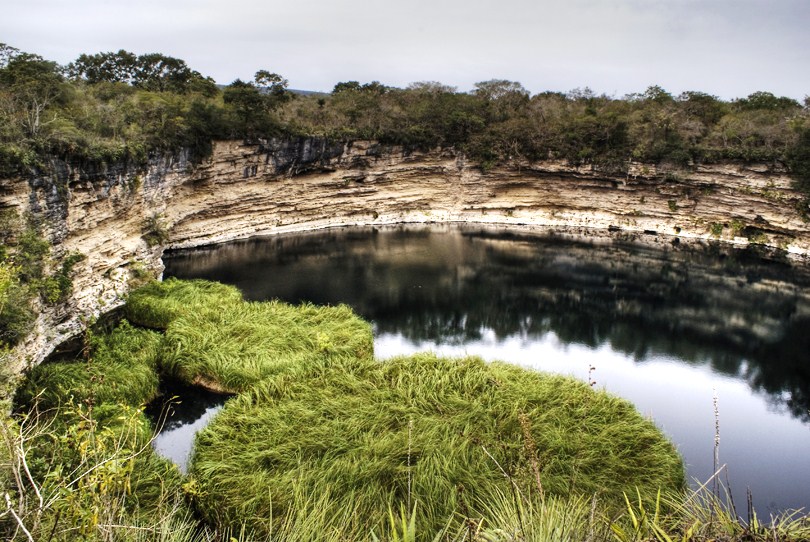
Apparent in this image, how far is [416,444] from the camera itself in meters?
9.20

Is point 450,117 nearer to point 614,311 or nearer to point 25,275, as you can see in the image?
point 614,311

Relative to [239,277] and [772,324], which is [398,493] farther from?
[772,324]

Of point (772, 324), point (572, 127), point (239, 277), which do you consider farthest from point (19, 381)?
point (572, 127)

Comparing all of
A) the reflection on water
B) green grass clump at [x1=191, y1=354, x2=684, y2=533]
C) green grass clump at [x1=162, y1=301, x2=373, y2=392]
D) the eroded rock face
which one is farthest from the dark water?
the reflection on water

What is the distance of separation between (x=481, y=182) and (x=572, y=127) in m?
7.15

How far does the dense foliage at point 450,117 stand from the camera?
24.3 metres

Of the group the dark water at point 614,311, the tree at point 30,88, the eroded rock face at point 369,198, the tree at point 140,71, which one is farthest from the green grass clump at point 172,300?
the tree at point 140,71

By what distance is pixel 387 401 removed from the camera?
10.9 metres

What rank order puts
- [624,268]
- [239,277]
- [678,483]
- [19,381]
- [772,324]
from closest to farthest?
[678,483], [19,381], [772,324], [239,277], [624,268]

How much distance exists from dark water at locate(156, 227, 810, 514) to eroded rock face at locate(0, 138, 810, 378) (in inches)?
89.5

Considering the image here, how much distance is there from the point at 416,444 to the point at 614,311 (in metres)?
14.0

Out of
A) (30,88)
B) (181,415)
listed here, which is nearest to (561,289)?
(181,415)

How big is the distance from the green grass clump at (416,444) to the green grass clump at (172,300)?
5.91m

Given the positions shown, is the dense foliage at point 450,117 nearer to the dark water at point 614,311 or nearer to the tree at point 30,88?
the tree at point 30,88
